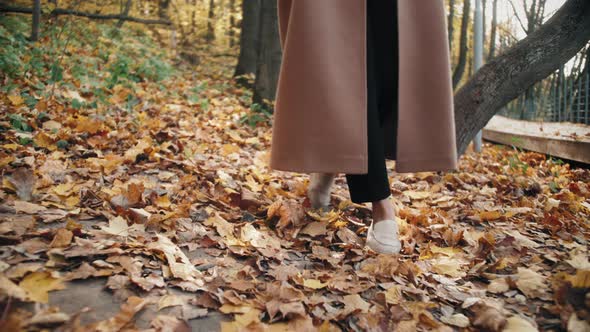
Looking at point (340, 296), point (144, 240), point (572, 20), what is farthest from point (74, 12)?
point (572, 20)

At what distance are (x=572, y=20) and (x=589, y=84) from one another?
148 inches

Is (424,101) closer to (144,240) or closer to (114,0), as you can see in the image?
(144,240)

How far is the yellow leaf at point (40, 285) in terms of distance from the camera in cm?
98

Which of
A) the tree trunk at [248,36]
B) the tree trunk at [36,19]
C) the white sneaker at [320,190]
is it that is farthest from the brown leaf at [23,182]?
the tree trunk at [248,36]

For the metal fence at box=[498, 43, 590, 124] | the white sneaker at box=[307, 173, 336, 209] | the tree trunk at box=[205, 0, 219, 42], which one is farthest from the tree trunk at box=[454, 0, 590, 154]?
the tree trunk at box=[205, 0, 219, 42]

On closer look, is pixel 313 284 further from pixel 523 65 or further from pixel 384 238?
pixel 523 65

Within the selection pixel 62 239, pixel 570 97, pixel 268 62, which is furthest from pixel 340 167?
pixel 570 97

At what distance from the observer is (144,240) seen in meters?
1.40

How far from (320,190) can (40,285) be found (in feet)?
4.35

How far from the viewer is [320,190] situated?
2074mm

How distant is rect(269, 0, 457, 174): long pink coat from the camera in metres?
1.52

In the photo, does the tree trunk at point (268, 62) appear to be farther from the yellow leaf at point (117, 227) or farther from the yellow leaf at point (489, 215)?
the yellow leaf at point (117, 227)

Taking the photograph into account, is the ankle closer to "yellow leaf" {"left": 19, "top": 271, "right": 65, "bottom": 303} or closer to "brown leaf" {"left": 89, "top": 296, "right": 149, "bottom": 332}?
"brown leaf" {"left": 89, "top": 296, "right": 149, "bottom": 332}

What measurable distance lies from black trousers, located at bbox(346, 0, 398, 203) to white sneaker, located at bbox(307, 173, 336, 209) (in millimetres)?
368
